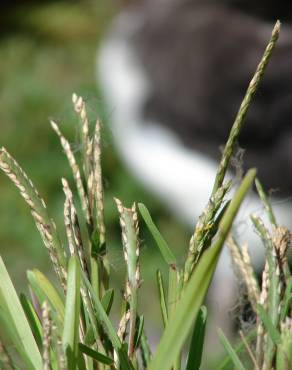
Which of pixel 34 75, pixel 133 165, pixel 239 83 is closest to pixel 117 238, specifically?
pixel 133 165

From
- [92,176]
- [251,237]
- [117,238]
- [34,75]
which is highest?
[34,75]

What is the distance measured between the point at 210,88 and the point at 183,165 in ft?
0.89

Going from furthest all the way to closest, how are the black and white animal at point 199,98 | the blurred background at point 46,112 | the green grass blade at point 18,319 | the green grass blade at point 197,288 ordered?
the blurred background at point 46,112, the black and white animal at point 199,98, the green grass blade at point 18,319, the green grass blade at point 197,288

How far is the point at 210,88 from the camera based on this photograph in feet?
9.16

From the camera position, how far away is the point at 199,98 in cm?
283

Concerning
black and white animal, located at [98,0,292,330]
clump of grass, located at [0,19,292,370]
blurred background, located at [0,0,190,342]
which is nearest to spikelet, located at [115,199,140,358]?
clump of grass, located at [0,19,292,370]

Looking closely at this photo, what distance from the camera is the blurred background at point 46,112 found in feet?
11.6

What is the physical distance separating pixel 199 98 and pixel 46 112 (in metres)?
1.68

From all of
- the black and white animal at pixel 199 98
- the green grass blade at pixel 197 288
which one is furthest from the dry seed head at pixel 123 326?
the black and white animal at pixel 199 98

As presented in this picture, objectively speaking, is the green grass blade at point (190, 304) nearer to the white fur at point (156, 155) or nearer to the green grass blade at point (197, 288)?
the green grass blade at point (197, 288)

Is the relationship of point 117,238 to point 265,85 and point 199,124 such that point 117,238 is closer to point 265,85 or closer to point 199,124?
point 199,124

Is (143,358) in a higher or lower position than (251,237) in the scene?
lower

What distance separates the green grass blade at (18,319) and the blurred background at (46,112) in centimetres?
204

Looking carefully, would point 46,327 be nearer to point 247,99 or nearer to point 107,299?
point 107,299
